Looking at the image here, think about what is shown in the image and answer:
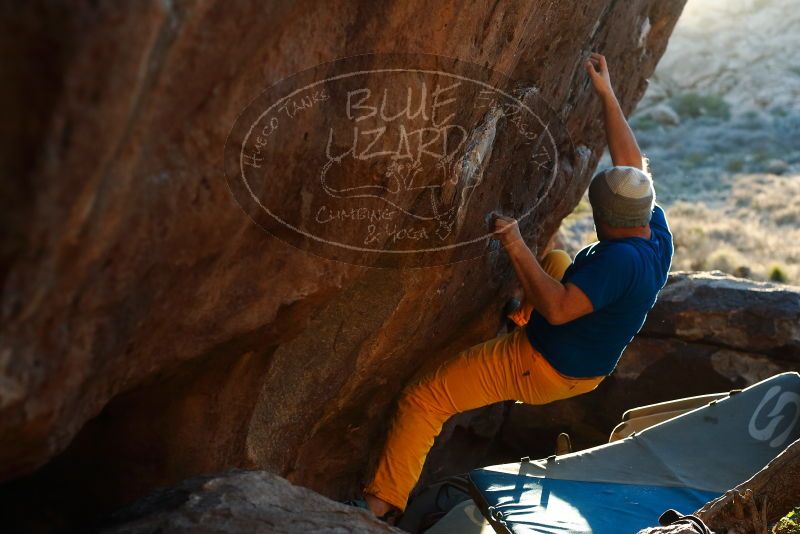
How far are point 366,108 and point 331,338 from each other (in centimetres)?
143

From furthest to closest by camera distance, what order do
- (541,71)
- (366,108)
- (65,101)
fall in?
(541,71), (366,108), (65,101)

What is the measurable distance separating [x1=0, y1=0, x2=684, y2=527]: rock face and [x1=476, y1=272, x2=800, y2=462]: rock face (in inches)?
80.5

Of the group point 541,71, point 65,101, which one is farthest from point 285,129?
point 541,71

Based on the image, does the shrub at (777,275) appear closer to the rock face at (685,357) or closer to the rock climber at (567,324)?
the rock face at (685,357)

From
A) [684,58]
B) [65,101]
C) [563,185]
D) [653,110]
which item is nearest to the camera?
[65,101]

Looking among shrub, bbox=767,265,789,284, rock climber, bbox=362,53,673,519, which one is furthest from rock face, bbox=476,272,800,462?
shrub, bbox=767,265,789,284

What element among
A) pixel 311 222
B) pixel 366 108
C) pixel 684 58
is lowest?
pixel 311 222

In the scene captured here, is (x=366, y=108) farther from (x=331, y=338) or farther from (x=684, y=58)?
(x=684, y=58)

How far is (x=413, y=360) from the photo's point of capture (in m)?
5.41

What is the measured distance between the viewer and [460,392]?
5.06 metres

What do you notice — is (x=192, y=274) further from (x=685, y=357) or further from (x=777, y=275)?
(x=777, y=275)

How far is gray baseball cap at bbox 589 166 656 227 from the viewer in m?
4.49

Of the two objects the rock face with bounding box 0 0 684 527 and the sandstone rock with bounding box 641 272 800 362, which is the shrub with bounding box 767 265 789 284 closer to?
the sandstone rock with bounding box 641 272 800 362

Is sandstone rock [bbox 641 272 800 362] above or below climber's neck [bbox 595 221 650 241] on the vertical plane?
above
